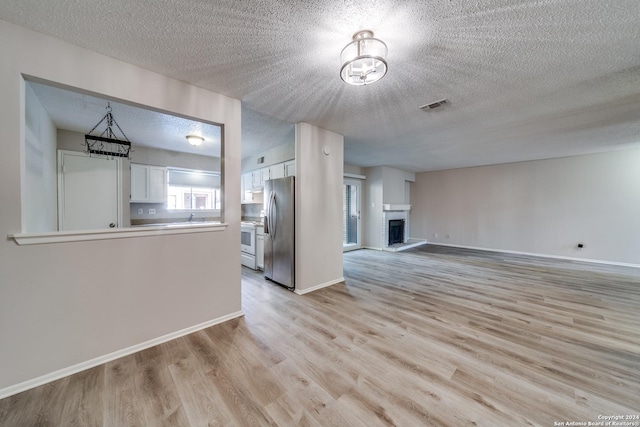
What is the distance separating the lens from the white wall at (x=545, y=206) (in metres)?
5.07

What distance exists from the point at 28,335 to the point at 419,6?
3519 millimetres

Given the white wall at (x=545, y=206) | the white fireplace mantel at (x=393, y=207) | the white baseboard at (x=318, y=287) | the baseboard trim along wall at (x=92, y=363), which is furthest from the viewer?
the white fireplace mantel at (x=393, y=207)

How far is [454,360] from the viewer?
1936 millimetres

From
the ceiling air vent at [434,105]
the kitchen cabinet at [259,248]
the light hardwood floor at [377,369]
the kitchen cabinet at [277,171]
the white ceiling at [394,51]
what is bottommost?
the light hardwood floor at [377,369]

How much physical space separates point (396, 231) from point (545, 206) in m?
3.79

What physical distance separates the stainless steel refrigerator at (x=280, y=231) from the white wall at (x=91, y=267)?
1064 mm

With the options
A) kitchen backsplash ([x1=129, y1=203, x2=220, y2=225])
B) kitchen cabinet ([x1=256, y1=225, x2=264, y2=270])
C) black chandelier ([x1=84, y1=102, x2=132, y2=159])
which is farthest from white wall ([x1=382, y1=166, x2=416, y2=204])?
black chandelier ([x1=84, y1=102, x2=132, y2=159])

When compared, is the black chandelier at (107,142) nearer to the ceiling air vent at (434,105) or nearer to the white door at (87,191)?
the white door at (87,191)

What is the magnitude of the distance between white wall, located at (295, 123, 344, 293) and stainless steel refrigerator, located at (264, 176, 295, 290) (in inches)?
5.4

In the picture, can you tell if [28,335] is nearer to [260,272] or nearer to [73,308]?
[73,308]

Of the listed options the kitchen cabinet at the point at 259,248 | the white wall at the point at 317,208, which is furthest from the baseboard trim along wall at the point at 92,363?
the kitchen cabinet at the point at 259,248

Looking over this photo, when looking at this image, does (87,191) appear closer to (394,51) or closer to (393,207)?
(394,51)

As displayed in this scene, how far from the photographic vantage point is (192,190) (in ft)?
18.6

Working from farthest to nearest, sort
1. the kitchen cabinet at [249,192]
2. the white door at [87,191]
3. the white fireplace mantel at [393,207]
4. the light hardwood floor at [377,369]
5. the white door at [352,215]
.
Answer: the white door at [352,215], the white fireplace mantel at [393,207], the kitchen cabinet at [249,192], the white door at [87,191], the light hardwood floor at [377,369]
